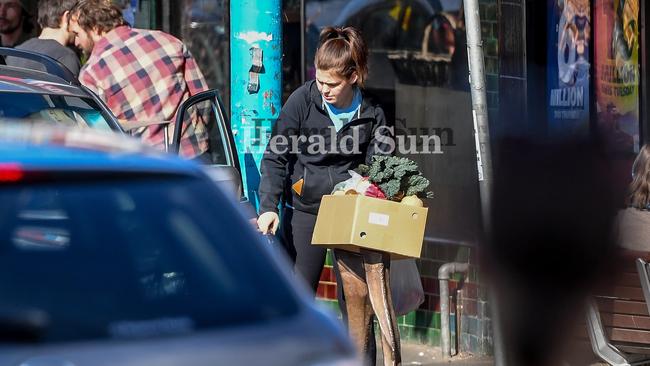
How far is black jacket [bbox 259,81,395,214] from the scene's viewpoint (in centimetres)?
610

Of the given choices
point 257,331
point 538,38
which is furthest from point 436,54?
point 257,331

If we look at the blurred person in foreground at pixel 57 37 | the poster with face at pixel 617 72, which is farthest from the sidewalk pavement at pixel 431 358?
the blurred person in foreground at pixel 57 37

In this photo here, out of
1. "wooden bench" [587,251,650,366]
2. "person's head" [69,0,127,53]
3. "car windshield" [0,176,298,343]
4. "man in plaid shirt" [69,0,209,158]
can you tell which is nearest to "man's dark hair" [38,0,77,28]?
"person's head" [69,0,127,53]

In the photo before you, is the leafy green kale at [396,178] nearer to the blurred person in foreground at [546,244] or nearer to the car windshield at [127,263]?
the blurred person in foreground at [546,244]

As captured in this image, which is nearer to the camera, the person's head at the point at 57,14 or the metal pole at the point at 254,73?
the metal pole at the point at 254,73

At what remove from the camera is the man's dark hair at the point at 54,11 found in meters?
7.62

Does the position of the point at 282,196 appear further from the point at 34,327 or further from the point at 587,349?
the point at 34,327

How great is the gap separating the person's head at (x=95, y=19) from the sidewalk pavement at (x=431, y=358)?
237 centimetres

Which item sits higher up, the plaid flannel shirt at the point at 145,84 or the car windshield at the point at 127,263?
the plaid flannel shirt at the point at 145,84

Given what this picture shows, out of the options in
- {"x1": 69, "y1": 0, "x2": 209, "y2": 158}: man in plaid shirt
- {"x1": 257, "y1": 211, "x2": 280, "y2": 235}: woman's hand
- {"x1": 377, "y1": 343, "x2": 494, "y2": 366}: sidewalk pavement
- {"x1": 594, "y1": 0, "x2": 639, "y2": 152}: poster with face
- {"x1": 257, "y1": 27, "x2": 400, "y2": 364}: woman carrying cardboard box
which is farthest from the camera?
{"x1": 594, "y1": 0, "x2": 639, "y2": 152}: poster with face

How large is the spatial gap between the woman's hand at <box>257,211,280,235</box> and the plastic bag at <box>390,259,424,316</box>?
702 millimetres

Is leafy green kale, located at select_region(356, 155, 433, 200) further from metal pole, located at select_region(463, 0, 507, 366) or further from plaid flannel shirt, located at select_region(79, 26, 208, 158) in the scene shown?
plaid flannel shirt, located at select_region(79, 26, 208, 158)

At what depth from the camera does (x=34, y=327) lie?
2.63m

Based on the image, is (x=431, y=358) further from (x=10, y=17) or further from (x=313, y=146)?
(x=10, y=17)
